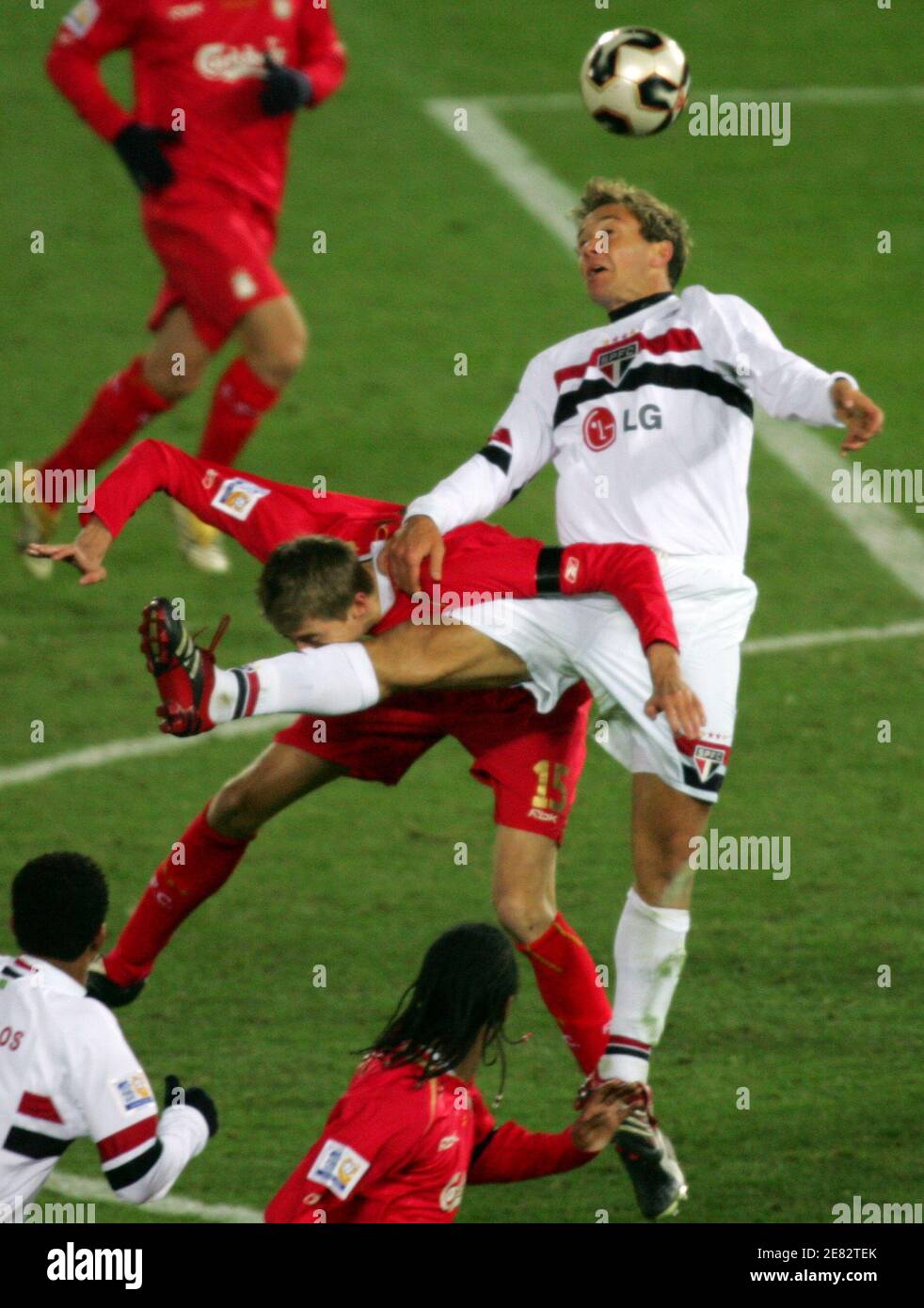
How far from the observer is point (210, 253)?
9.25 metres

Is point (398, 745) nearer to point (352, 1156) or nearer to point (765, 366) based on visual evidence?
point (765, 366)

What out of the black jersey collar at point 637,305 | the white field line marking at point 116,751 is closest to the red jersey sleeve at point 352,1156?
the black jersey collar at point 637,305

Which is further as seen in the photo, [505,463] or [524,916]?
[505,463]

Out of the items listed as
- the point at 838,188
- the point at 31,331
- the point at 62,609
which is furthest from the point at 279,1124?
the point at 838,188

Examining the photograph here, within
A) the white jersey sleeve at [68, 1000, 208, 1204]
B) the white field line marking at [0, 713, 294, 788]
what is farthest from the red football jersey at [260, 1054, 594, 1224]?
the white field line marking at [0, 713, 294, 788]

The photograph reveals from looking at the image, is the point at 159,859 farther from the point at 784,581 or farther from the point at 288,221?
the point at 288,221

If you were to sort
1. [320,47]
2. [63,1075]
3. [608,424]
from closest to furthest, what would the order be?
1. [63,1075]
2. [608,424]
3. [320,47]

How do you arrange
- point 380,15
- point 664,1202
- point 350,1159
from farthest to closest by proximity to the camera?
point 380,15 < point 664,1202 < point 350,1159

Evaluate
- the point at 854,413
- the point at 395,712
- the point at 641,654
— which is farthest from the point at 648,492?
the point at 395,712

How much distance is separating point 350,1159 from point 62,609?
5.45 m

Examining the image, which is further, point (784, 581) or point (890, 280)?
point (890, 280)

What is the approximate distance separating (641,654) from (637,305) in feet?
3.48

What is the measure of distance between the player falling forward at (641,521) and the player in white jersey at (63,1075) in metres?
1.04
